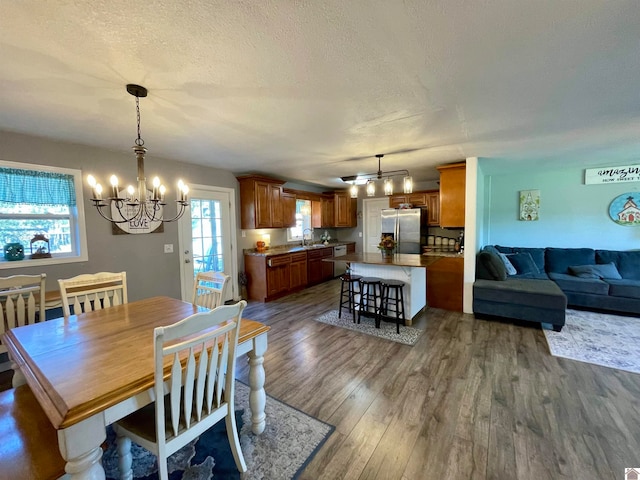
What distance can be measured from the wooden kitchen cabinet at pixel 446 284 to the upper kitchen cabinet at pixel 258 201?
2.96 m

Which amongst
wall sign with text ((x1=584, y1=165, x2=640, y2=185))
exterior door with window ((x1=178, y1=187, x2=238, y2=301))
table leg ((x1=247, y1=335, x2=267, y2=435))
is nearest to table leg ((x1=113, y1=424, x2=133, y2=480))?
table leg ((x1=247, y1=335, x2=267, y2=435))

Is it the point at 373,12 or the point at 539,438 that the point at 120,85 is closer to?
the point at 373,12

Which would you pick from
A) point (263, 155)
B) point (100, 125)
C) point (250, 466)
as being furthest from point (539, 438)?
point (100, 125)

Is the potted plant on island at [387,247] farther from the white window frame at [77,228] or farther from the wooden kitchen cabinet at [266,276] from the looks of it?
the white window frame at [77,228]

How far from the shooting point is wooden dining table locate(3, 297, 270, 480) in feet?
3.39

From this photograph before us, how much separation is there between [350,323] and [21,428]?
315cm

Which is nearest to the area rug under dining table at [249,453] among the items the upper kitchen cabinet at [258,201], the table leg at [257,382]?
the table leg at [257,382]

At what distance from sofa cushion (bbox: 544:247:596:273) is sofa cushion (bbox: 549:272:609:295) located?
0.36 metres

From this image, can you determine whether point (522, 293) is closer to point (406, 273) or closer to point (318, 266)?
point (406, 273)

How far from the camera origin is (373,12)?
121 centimetres

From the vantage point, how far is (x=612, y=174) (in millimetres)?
4574

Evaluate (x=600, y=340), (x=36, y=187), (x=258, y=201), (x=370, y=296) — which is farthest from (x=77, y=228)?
(x=600, y=340)

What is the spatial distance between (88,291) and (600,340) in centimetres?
534

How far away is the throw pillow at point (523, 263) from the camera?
183 inches
